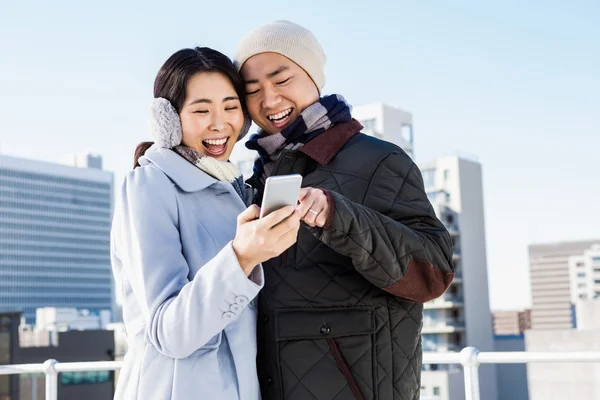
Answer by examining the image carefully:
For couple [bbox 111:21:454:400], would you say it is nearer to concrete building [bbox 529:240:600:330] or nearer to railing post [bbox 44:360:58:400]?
railing post [bbox 44:360:58:400]

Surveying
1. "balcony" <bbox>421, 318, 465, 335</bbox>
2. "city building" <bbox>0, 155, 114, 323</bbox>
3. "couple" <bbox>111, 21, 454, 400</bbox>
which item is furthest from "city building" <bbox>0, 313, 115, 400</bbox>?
"city building" <bbox>0, 155, 114, 323</bbox>

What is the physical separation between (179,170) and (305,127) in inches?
12.2

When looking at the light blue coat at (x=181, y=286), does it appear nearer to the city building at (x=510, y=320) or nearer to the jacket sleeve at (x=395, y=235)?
the jacket sleeve at (x=395, y=235)

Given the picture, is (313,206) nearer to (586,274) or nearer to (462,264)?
(462,264)

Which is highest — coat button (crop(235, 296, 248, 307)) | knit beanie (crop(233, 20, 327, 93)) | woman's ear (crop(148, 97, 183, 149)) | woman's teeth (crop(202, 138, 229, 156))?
knit beanie (crop(233, 20, 327, 93))

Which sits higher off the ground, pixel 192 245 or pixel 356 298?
pixel 192 245

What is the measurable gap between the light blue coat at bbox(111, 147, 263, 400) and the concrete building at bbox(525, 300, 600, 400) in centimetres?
3965

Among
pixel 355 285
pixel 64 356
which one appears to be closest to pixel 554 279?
pixel 64 356

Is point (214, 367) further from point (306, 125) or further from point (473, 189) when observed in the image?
point (473, 189)

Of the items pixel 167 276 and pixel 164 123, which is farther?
pixel 164 123

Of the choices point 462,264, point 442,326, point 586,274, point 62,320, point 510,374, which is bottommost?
point 510,374

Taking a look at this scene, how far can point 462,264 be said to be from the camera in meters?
51.6

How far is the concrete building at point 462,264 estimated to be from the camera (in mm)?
50188

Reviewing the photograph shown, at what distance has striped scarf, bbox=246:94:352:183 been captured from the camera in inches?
65.9
